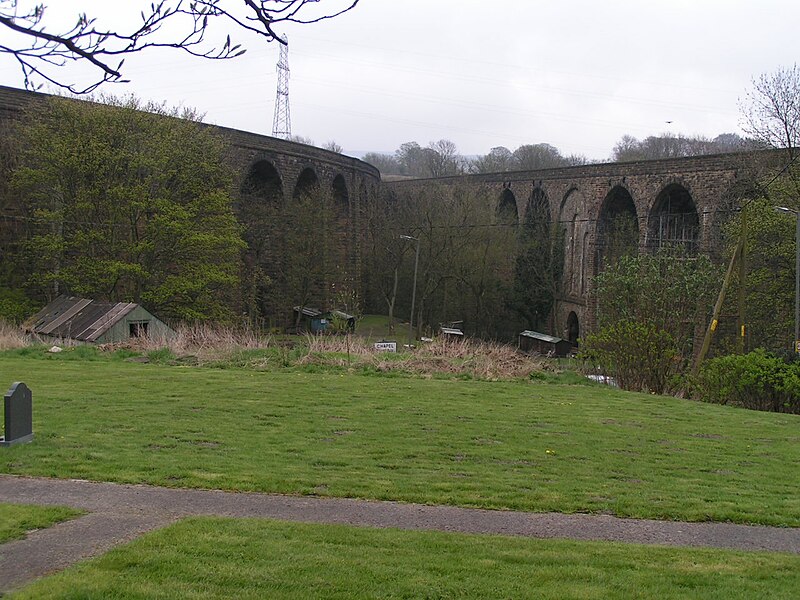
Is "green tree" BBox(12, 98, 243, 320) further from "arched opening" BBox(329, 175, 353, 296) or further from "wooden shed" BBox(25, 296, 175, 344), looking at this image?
"arched opening" BBox(329, 175, 353, 296)

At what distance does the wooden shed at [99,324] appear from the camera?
63.6ft

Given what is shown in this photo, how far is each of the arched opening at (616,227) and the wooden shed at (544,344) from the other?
4226mm

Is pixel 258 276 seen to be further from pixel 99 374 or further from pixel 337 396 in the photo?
pixel 337 396

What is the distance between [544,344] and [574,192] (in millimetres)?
9396

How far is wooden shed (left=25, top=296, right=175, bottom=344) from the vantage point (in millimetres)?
19391

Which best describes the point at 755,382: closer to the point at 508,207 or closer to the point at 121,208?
the point at 121,208

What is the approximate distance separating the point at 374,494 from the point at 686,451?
4384 millimetres

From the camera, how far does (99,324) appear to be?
1966cm

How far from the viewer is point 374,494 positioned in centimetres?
659

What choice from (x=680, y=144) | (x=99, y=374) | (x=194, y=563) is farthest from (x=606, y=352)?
(x=680, y=144)

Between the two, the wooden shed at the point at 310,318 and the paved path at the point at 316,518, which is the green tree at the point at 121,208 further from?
the paved path at the point at 316,518

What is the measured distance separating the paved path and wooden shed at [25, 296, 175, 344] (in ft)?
43.5

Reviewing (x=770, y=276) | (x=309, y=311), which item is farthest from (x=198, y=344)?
(x=309, y=311)

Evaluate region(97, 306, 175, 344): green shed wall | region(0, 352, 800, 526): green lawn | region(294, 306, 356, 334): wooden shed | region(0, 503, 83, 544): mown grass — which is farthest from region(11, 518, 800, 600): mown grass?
region(294, 306, 356, 334): wooden shed
